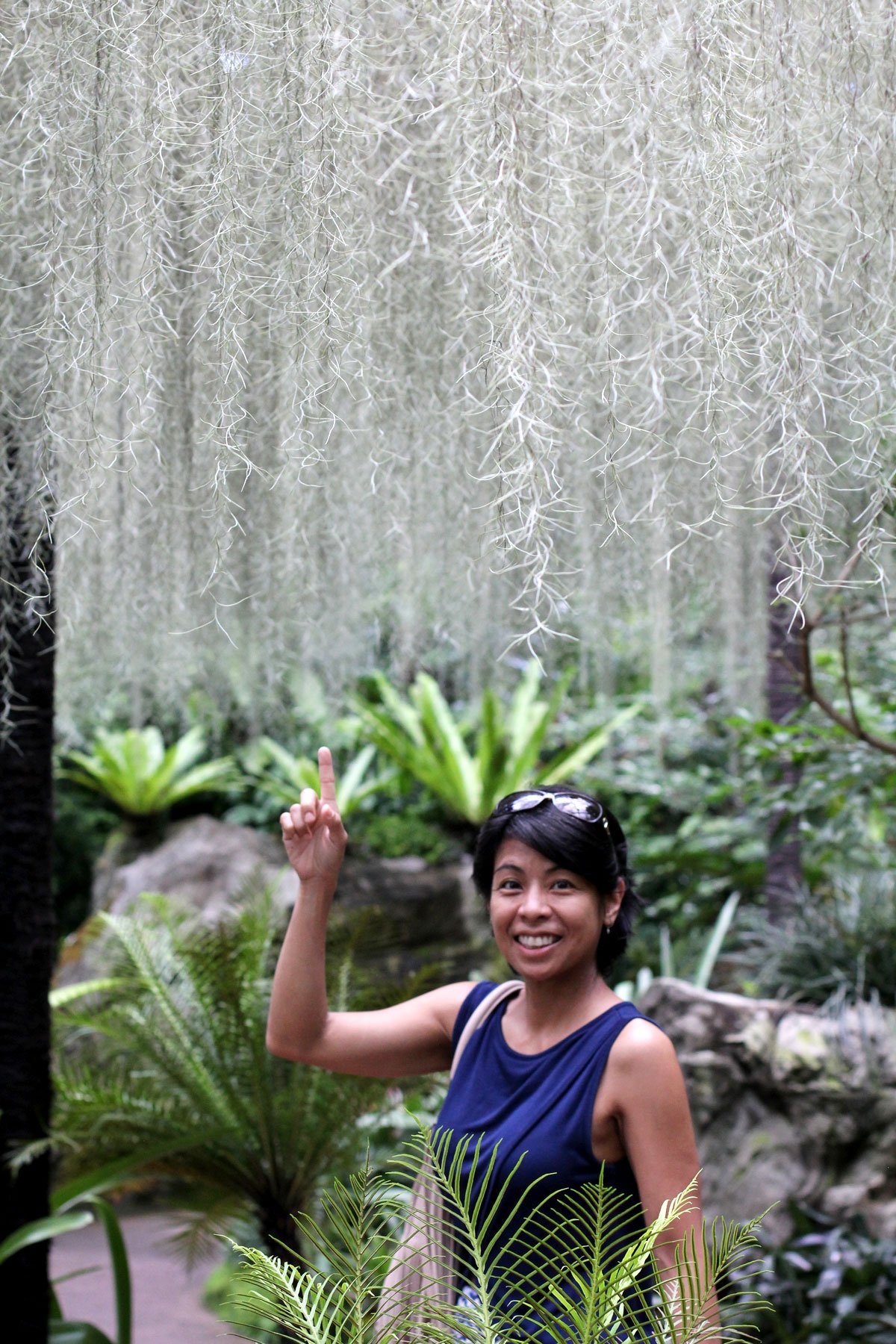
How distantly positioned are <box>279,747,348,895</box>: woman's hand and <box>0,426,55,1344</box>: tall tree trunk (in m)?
0.83

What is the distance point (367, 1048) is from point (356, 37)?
1.00 m

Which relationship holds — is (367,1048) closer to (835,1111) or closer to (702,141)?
(702,141)

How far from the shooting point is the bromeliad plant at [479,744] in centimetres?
514

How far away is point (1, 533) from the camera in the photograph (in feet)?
4.93

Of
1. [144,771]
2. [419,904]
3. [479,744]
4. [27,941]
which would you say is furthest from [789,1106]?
[144,771]

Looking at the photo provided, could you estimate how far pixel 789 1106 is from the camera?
3.08 meters

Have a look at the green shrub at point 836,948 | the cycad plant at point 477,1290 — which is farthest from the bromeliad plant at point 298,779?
the cycad plant at point 477,1290

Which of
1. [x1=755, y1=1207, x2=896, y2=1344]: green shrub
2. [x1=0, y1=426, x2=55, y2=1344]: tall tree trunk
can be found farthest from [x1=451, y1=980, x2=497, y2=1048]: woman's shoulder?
[x1=755, y1=1207, x2=896, y2=1344]: green shrub

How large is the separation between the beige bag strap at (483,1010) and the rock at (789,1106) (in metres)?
2.03

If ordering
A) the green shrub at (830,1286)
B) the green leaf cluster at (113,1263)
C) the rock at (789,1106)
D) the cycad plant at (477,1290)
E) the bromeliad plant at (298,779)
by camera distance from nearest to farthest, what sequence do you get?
the cycad plant at (477,1290), the green leaf cluster at (113,1263), the green shrub at (830,1286), the rock at (789,1106), the bromeliad plant at (298,779)

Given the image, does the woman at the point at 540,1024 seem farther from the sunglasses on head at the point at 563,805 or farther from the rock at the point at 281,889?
the rock at the point at 281,889

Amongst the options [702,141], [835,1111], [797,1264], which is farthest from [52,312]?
[835,1111]

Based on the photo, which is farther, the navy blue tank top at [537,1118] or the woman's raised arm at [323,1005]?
the woman's raised arm at [323,1005]

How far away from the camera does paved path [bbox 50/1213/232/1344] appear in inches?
140
